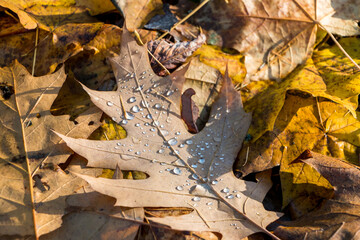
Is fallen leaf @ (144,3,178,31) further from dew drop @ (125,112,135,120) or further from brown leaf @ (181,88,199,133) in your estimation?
dew drop @ (125,112,135,120)

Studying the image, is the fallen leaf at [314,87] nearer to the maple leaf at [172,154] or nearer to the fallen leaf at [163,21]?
the maple leaf at [172,154]

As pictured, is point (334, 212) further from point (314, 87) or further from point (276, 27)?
point (276, 27)

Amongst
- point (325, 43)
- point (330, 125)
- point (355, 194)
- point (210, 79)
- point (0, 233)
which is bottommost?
point (0, 233)

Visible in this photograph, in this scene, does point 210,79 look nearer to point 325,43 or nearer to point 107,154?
point 107,154

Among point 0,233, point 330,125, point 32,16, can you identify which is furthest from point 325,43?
point 0,233

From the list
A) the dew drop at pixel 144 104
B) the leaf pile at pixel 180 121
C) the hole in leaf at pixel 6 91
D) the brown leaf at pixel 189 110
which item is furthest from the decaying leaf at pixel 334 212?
the hole in leaf at pixel 6 91

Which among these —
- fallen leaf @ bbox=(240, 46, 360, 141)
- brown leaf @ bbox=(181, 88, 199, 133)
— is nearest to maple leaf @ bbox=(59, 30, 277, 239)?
brown leaf @ bbox=(181, 88, 199, 133)

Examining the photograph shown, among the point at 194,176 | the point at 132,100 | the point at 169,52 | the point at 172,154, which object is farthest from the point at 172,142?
the point at 169,52
